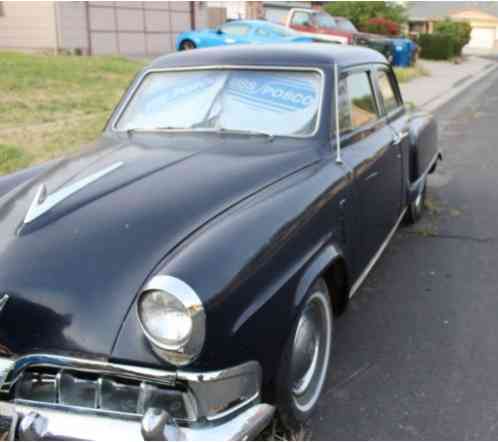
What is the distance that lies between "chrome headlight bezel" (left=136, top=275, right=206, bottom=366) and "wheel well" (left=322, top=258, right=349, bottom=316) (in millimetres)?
1043

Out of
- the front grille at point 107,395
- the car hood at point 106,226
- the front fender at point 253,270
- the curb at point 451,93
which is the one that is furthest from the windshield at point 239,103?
the curb at point 451,93

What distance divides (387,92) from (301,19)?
679 inches

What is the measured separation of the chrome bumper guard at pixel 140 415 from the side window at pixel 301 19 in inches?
788

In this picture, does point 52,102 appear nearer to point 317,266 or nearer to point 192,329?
point 317,266

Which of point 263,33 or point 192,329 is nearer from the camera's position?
point 192,329

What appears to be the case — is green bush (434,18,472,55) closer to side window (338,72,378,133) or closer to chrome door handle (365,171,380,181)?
side window (338,72,378,133)

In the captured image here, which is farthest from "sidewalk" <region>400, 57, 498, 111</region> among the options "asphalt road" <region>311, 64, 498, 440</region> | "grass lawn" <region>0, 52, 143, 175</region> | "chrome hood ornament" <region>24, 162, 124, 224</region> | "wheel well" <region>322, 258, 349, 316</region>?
"chrome hood ornament" <region>24, 162, 124, 224</region>

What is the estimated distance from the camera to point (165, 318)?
1.99m

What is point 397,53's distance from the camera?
21.4 metres

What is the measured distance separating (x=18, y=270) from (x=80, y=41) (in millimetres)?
18224

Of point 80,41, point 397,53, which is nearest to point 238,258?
point 80,41

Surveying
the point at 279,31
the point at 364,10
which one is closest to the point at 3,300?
the point at 279,31

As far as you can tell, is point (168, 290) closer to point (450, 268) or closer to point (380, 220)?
point (380, 220)

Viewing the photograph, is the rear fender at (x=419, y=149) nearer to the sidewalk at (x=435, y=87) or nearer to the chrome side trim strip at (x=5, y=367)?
the chrome side trim strip at (x=5, y=367)
